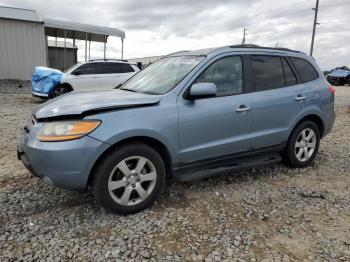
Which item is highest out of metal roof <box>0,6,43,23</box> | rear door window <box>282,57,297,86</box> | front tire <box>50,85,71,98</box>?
metal roof <box>0,6,43,23</box>

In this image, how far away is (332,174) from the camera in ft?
16.3

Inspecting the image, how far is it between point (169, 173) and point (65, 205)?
118cm

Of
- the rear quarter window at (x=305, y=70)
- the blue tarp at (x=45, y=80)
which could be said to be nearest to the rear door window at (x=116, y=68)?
the blue tarp at (x=45, y=80)

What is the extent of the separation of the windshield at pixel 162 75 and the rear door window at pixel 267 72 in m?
0.82

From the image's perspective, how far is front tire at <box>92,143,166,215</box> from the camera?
3.30 meters

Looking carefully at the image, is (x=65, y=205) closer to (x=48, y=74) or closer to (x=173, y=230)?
(x=173, y=230)

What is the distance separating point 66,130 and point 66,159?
0.27m

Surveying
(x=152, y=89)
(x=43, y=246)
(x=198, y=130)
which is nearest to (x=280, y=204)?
(x=198, y=130)

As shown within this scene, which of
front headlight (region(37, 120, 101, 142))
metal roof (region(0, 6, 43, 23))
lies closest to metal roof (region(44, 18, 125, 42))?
metal roof (region(0, 6, 43, 23))

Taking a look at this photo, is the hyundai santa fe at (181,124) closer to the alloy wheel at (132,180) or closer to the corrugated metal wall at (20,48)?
the alloy wheel at (132,180)

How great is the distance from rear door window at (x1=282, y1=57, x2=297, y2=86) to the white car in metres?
7.99

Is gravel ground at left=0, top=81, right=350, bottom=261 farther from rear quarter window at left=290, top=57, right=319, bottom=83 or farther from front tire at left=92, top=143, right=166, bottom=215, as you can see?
rear quarter window at left=290, top=57, right=319, bottom=83

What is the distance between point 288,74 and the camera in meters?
4.82

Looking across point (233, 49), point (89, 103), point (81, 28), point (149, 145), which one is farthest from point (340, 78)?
point (89, 103)
